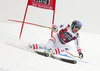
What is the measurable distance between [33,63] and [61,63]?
3.06 feet

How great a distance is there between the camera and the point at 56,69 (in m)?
A: 4.64

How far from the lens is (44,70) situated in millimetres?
4348

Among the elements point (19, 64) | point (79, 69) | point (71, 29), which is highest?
point (71, 29)

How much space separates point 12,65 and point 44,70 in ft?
2.50

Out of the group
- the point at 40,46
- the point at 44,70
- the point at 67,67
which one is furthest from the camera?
the point at 40,46

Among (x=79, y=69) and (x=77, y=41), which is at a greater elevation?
(x=77, y=41)

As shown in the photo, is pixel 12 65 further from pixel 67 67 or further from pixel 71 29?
pixel 71 29

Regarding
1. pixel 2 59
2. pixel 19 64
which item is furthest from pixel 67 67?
pixel 2 59

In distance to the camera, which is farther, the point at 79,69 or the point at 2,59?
the point at 79,69

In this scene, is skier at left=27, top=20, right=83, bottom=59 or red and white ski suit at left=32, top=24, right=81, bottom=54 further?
red and white ski suit at left=32, top=24, right=81, bottom=54

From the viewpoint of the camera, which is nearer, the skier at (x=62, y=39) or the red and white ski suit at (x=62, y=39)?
the skier at (x=62, y=39)

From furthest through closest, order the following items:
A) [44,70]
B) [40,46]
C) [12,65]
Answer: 1. [40,46]
2. [44,70]
3. [12,65]

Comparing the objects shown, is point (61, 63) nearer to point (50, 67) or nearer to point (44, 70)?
point (50, 67)

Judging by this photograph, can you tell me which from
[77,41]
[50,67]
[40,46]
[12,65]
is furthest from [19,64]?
[77,41]
